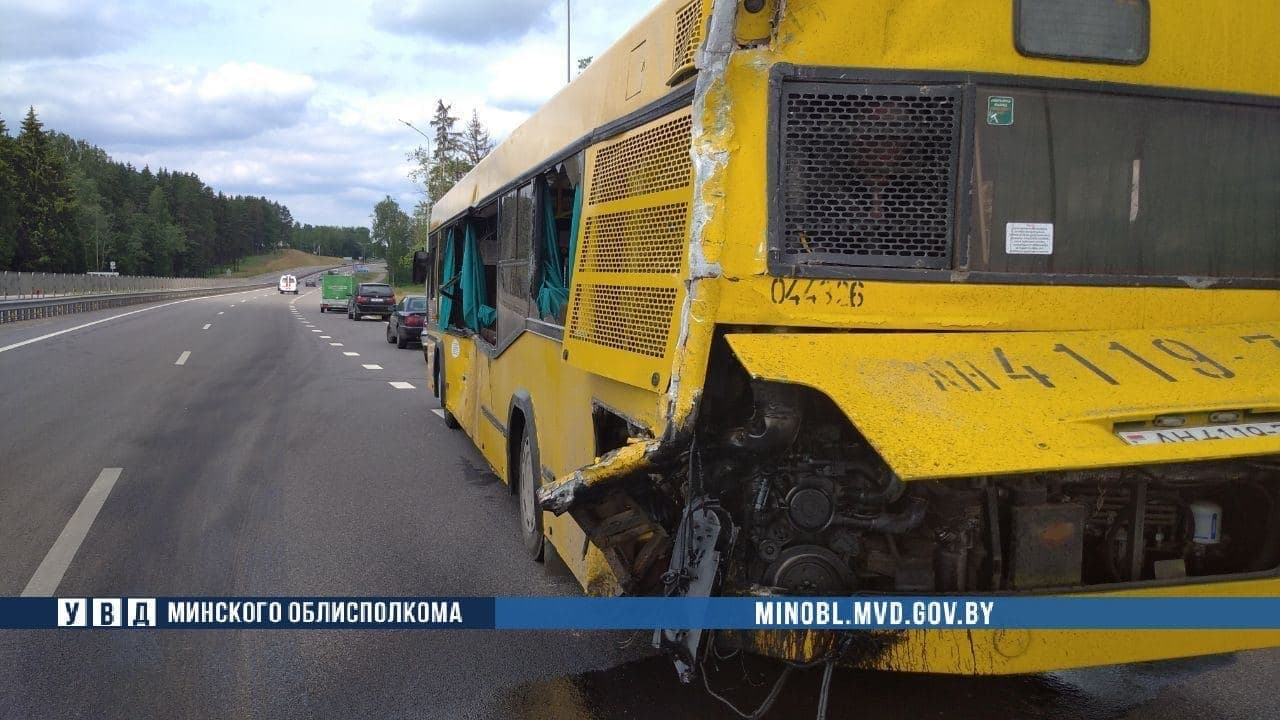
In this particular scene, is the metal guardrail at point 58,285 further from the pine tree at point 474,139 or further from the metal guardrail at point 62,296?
the pine tree at point 474,139

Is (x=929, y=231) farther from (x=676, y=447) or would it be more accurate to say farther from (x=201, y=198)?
(x=201, y=198)

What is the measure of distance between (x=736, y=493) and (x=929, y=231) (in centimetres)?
114

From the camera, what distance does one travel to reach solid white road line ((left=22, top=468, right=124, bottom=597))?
18.1ft

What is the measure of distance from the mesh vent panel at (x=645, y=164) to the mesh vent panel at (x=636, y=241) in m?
0.09

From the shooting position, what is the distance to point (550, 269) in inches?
228

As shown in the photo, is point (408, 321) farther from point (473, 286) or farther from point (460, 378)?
point (473, 286)

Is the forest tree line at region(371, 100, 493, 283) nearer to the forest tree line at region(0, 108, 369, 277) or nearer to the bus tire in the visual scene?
the forest tree line at region(0, 108, 369, 277)

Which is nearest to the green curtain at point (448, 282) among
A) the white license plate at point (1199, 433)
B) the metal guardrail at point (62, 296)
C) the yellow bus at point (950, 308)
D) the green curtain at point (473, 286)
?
the green curtain at point (473, 286)

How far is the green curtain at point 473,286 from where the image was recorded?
856 centimetres

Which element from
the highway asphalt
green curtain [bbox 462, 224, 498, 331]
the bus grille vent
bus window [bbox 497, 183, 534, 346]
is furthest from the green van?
the bus grille vent

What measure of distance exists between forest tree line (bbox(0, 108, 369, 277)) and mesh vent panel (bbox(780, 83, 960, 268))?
10590cm

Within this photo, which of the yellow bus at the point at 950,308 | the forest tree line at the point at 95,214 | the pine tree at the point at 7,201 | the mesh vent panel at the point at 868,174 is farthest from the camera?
the forest tree line at the point at 95,214

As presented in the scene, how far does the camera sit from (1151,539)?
3.62 metres

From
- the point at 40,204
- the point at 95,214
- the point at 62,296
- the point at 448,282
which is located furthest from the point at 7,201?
the point at 448,282
